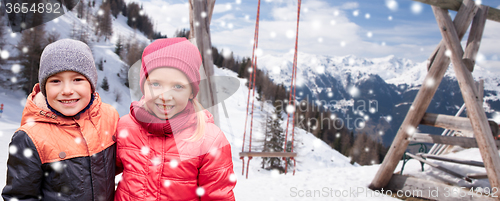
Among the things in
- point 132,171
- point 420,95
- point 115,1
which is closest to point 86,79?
point 132,171

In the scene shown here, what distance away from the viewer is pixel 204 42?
2035 millimetres

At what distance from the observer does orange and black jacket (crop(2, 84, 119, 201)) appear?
0.97 metres

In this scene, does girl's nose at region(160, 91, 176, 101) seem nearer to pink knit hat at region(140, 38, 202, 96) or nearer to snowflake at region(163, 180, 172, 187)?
pink knit hat at region(140, 38, 202, 96)

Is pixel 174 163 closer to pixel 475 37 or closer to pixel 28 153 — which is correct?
pixel 28 153

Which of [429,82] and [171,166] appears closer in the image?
[171,166]

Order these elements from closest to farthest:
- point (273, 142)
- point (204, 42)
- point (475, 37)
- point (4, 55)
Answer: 1. point (204, 42)
2. point (475, 37)
3. point (4, 55)
4. point (273, 142)

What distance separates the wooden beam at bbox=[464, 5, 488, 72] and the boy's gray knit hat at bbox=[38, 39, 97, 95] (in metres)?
3.67

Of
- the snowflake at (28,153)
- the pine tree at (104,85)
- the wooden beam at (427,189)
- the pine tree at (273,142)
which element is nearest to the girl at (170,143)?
the snowflake at (28,153)

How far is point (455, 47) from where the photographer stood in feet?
9.94

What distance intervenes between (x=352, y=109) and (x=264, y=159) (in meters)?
149

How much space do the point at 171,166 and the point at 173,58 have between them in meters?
0.47

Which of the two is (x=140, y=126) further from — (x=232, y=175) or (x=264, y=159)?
(x=264, y=159)

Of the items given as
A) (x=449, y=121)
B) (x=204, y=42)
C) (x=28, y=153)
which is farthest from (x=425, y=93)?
(x=28, y=153)

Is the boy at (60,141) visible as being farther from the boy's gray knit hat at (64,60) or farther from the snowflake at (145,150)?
the snowflake at (145,150)
